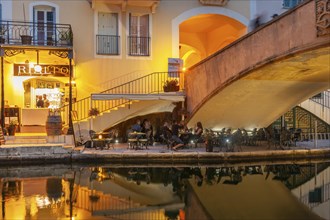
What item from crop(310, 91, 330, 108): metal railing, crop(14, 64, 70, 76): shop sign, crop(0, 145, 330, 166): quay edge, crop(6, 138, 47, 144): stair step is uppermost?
crop(14, 64, 70, 76): shop sign

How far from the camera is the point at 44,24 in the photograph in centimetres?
2091

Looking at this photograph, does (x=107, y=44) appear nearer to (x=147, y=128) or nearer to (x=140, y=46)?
(x=140, y=46)

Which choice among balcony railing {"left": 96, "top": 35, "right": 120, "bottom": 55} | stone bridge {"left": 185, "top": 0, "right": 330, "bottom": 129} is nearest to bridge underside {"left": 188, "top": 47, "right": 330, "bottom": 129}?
stone bridge {"left": 185, "top": 0, "right": 330, "bottom": 129}

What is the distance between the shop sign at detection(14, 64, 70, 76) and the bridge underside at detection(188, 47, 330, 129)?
22.7 feet

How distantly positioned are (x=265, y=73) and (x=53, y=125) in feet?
28.2

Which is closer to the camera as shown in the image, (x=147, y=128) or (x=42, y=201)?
(x=42, y=201)

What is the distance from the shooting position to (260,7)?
23.9 metres

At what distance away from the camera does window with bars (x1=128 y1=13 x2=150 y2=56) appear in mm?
22359

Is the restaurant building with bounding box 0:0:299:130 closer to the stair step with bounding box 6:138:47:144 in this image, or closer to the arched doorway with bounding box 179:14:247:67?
the arched doorway with bounding box 179:14:247:67

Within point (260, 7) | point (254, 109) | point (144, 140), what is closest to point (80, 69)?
point (144, 140)

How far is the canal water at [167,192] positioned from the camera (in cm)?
924

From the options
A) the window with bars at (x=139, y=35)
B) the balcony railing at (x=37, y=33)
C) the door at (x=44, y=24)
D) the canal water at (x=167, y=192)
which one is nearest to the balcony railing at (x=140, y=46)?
the window with bars at (x=139, y=35)

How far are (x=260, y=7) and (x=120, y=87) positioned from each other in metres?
9.02

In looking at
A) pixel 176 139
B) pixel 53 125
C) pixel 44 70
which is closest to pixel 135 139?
pixel 176 139
